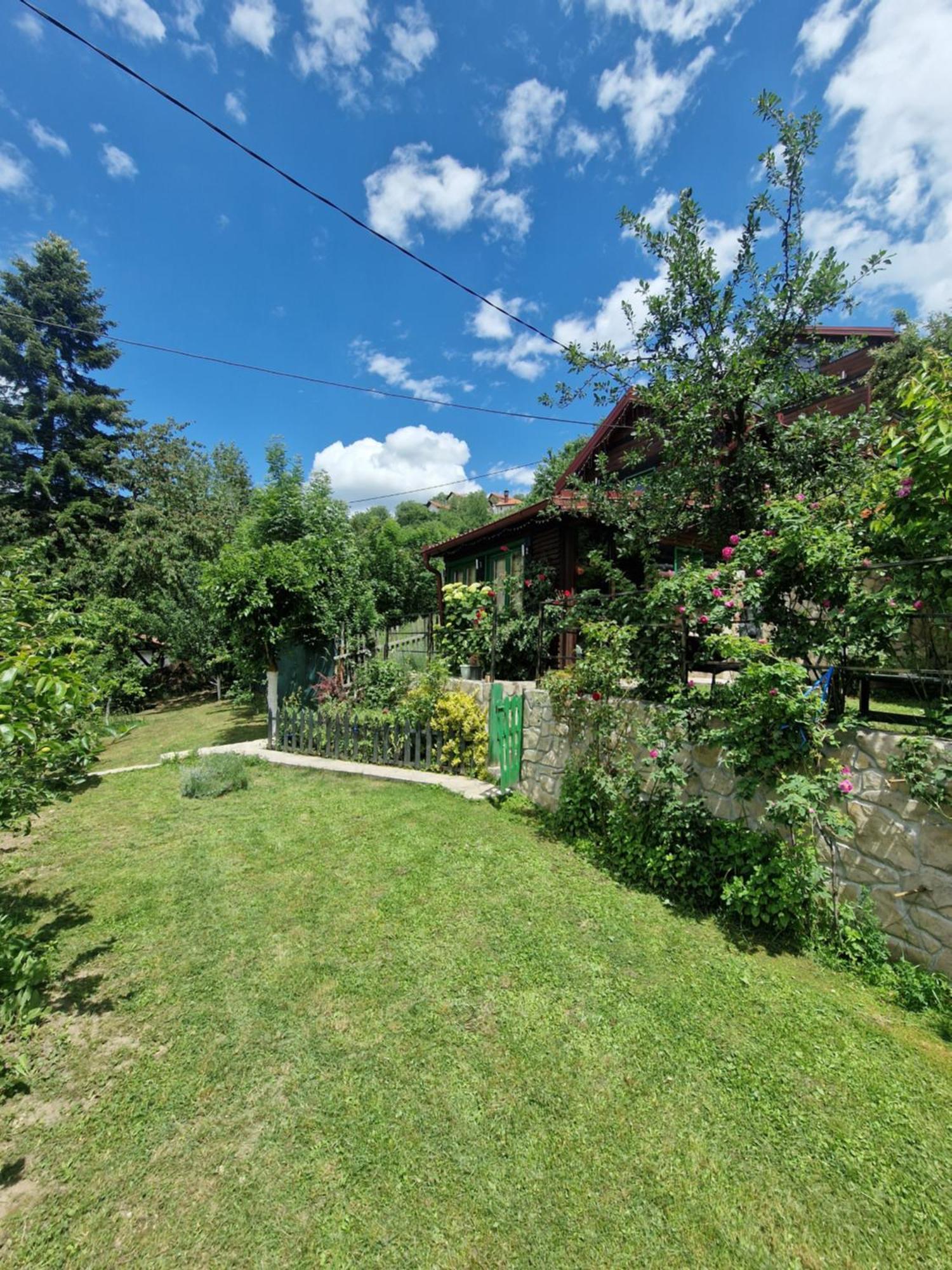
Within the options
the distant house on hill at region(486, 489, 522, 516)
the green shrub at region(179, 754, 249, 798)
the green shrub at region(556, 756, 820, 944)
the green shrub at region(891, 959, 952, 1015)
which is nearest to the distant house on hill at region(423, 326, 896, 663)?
the green shrub at region(556, 756, 820, 944)

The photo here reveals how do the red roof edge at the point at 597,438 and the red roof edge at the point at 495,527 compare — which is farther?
the red roof edge at the point at 597,438

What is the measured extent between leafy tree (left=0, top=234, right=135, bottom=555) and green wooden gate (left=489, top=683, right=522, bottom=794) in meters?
17.5

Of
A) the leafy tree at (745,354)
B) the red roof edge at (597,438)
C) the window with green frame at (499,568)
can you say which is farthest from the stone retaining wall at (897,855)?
the red roof edge at (597,438)

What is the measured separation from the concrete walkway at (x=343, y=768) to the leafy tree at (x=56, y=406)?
514 inches

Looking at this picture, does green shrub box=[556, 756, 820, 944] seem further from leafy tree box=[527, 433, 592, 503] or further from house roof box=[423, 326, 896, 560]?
leafy tree box=[527, 433, 592, 503]

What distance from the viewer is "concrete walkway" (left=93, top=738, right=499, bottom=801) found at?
5559 mm

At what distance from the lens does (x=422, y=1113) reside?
191cm

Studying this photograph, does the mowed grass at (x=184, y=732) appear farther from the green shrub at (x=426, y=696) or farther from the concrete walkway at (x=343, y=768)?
the green shrub at (x=426, y=696)

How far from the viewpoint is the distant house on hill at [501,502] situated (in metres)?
38.4

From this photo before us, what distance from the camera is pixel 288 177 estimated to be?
14.5 feet

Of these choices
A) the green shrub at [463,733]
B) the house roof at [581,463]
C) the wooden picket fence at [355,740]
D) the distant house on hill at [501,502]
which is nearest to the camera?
the green shrub at [463,733]

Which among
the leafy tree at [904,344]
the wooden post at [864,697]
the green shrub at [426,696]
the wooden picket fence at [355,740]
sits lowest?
the wooden picket fence at [355,740]

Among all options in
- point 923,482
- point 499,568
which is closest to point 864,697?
point 923,482

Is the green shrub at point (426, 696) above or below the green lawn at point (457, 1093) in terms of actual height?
above
